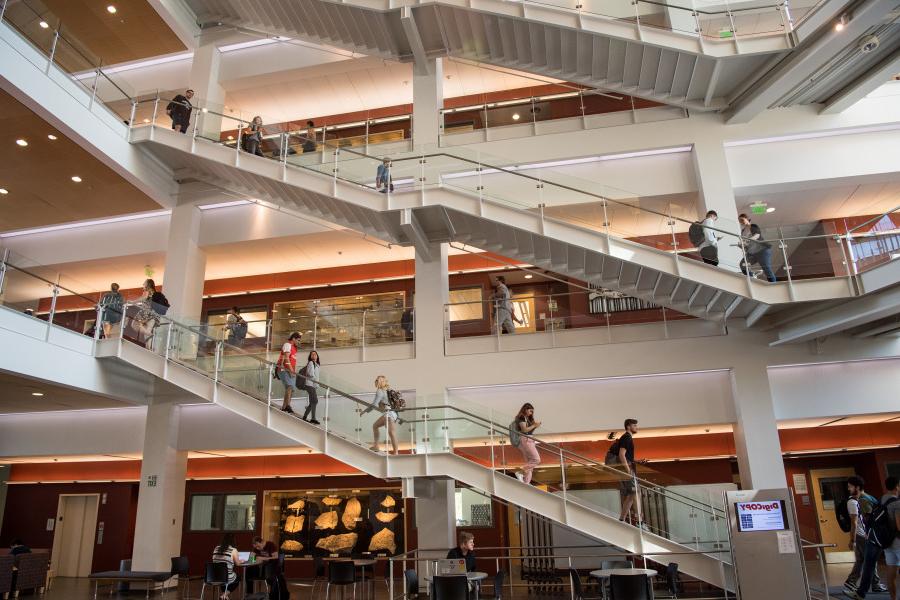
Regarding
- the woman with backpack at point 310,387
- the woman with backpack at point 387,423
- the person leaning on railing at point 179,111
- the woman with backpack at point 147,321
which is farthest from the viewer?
the person leaning on railing at point 179,111

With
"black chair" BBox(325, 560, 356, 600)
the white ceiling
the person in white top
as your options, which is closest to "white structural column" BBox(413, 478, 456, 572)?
"black chair" BBox(325, 560, 356, 600)

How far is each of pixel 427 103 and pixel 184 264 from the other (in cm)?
728

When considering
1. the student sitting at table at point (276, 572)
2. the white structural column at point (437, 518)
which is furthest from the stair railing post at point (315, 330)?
the student sitting at table at point (276, 572)

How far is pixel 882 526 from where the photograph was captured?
8289mm

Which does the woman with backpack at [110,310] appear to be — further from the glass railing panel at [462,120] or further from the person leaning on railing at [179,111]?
the glass railing panel at [462,120]

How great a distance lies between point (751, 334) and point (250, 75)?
14310 millimetres

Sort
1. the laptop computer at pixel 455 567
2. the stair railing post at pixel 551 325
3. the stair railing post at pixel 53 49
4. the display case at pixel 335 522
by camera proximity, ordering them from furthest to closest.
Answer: the display case at pixel 335 522 < the stair railing post at pixel 551 325 < the stair railing post at pixel 53 49 < the laptop computer at pixel 455 567

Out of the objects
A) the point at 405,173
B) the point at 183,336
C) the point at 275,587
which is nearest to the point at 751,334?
the point at 405,173

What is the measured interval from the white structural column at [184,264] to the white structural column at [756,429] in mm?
12515

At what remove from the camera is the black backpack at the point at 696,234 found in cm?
1151

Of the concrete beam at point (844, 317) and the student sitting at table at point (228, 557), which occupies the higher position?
the concrete beam at point (844, 317)

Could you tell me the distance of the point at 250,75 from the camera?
56.9 ft

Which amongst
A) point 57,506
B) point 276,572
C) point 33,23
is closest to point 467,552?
point 276,572

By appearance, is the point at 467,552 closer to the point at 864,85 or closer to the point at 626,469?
the point at 626,469
